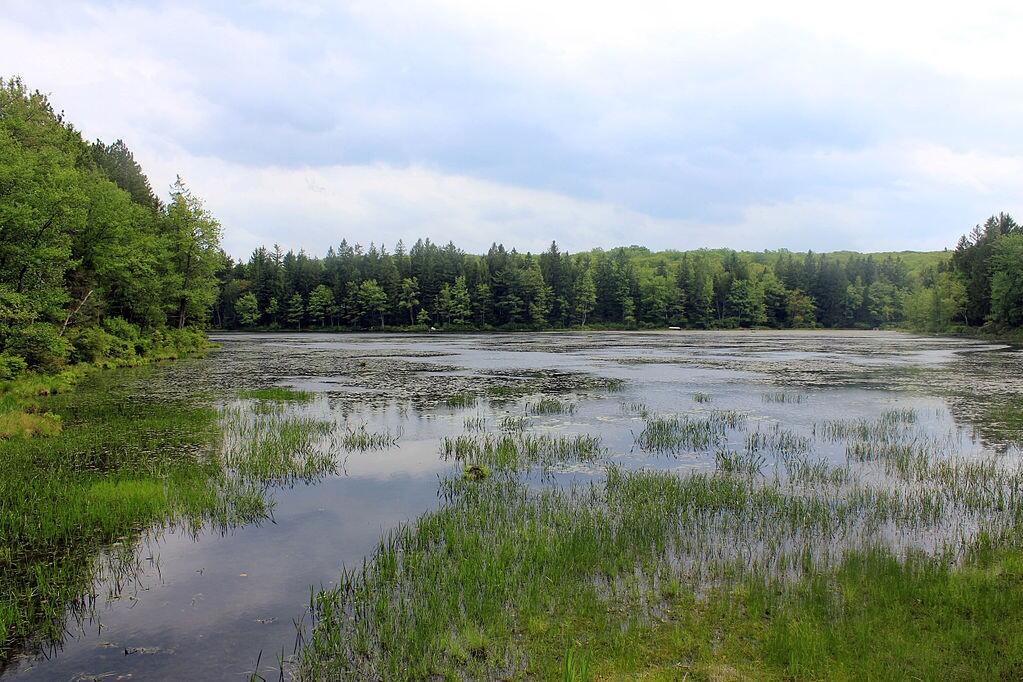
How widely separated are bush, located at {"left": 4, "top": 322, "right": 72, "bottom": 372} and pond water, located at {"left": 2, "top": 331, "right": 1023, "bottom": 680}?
183 inches

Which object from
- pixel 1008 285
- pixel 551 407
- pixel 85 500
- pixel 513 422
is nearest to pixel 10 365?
pixel 85 500

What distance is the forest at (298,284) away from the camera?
98.1 feet

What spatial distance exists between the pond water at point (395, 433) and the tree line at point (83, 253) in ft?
18.5

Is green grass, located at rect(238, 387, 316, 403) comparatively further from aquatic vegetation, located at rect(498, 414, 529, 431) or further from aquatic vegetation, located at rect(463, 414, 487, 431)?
aquatic vegetation, located at rect(498, 414, 529, 431)

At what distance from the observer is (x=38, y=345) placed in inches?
1144

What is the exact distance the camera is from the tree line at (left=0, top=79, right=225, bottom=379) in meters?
28.0

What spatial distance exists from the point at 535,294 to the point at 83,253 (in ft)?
334

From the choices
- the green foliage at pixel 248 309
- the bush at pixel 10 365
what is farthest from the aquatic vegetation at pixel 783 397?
the green foliage at pixel 248 309

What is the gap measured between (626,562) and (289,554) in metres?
5.26

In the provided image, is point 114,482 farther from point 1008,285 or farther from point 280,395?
point 1008,285

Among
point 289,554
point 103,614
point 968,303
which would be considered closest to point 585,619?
point 289,554

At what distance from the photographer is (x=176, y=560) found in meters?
9.06

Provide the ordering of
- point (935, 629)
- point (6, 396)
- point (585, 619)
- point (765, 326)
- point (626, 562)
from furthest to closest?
point (765, 326), point (6, 396), point (626, 562), point (585, 619), point (935, 629)

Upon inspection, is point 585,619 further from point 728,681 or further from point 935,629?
point 935,629
